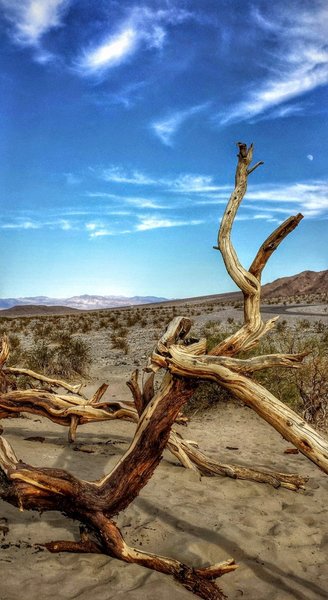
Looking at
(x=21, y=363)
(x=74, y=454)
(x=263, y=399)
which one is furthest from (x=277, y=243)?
(x=21, y=363)

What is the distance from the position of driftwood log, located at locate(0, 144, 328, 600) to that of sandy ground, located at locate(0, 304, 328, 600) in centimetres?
17

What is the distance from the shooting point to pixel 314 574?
436 cm

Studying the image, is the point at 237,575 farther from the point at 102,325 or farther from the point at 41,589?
the point at 102,325

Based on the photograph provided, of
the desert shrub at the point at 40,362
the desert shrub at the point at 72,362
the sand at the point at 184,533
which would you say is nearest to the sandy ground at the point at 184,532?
the sand at the point at 184,533

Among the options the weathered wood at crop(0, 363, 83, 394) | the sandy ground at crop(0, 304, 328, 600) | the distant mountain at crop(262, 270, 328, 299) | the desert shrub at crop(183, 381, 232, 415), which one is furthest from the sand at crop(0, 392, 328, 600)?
the distant mountain at crop(262, 270, 328, 299)

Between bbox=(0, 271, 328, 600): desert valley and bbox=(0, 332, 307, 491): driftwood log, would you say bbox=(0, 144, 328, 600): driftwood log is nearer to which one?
bbox=(0, 271, 328, 600): desert valley

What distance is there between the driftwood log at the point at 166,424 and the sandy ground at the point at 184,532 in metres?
0.17

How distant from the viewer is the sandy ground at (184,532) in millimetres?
3816

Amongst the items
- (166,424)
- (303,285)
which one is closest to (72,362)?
(166,424)

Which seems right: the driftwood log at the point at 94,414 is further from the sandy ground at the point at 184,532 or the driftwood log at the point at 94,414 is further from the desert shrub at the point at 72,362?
the desert shrub at the point at 72,362

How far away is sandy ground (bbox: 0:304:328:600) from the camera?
3.82 meters

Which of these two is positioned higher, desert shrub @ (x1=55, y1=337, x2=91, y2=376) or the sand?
desert shrub @ (x1=55, y1=337, x2=91, y2=376)

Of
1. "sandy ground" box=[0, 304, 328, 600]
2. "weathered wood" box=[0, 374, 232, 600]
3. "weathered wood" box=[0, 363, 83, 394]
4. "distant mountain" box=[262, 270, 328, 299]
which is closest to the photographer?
"sandy ground" box=[0, 304, 328, 600]

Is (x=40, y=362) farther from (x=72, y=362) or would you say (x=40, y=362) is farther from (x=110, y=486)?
(x=110, y=486)
